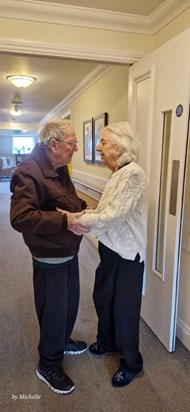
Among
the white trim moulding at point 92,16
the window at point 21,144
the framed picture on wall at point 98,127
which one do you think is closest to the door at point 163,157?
the white trim moulding at point 92,16

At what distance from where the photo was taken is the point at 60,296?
62.4 inches

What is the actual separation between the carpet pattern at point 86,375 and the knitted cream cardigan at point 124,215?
2.43 feet

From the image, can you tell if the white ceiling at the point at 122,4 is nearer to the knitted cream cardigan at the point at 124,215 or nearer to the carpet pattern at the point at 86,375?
the knitted cream cardigan at the point at 124,215

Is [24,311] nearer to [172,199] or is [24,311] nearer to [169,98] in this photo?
[172,199]

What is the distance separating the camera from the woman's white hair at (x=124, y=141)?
1.50 meters

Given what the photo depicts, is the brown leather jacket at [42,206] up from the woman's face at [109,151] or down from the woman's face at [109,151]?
down

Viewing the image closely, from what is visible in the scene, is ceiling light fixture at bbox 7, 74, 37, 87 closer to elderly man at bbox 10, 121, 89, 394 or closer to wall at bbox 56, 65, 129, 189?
wall at bbox 56, 65, 129, 189

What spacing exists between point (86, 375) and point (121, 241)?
852 mm

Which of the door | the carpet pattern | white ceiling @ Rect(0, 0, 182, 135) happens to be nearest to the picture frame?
white ceiling @ Rect(0, 0, 182, 135)

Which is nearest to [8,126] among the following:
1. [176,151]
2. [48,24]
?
[48,24]

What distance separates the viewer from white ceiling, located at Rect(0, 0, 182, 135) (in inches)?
77.3

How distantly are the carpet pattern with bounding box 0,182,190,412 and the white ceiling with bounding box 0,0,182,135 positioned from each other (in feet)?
6.30

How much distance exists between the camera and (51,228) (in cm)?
139

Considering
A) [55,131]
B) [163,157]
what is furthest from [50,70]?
[55,131]
